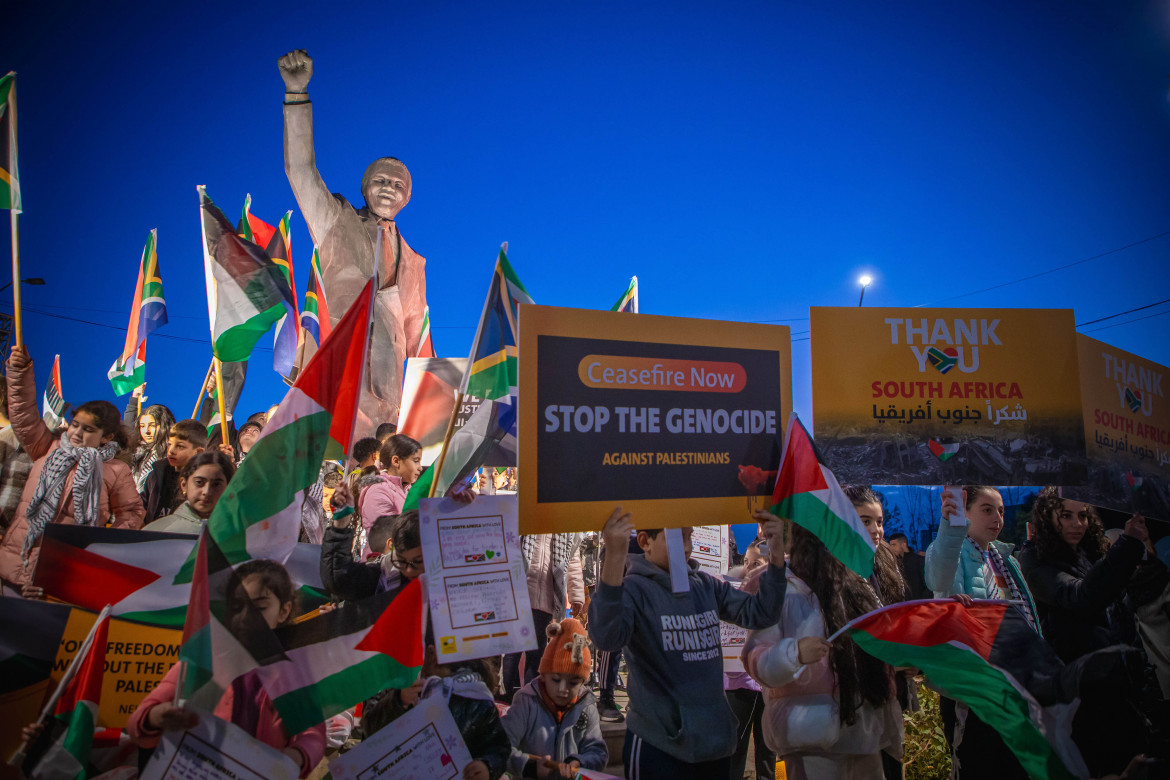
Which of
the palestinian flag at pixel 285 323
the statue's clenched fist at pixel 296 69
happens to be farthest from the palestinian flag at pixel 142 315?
the statue's clenched fist at pixel 296 69

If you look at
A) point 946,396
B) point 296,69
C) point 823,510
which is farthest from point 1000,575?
point 296,69

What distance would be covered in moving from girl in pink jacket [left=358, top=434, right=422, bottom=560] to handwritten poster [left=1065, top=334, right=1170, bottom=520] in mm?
3842

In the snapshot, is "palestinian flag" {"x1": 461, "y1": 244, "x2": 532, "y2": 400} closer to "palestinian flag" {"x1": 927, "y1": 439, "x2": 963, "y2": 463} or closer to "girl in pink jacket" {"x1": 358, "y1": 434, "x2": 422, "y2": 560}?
"girl in pink jacket" {"x1": 358, "y1": 434, "x2": 422, "y2": 560}

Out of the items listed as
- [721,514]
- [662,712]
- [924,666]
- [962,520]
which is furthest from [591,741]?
[962,520]

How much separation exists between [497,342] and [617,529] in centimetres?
137

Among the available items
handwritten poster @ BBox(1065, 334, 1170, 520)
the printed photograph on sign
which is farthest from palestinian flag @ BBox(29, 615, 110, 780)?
handwritten poster @ BBox(1065, 334, 1170, 520)

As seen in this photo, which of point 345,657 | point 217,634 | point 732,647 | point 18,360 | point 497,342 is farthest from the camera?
point 732,647

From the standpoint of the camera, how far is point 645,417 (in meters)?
2.99

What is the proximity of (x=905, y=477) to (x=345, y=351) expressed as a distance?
281cm

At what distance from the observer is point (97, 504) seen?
4293 millimetres

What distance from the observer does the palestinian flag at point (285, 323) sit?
18.6 feet

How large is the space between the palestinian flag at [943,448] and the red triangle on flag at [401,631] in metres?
2.60

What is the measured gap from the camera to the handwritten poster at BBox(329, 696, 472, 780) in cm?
258

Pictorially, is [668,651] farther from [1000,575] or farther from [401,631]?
[1000,575]
